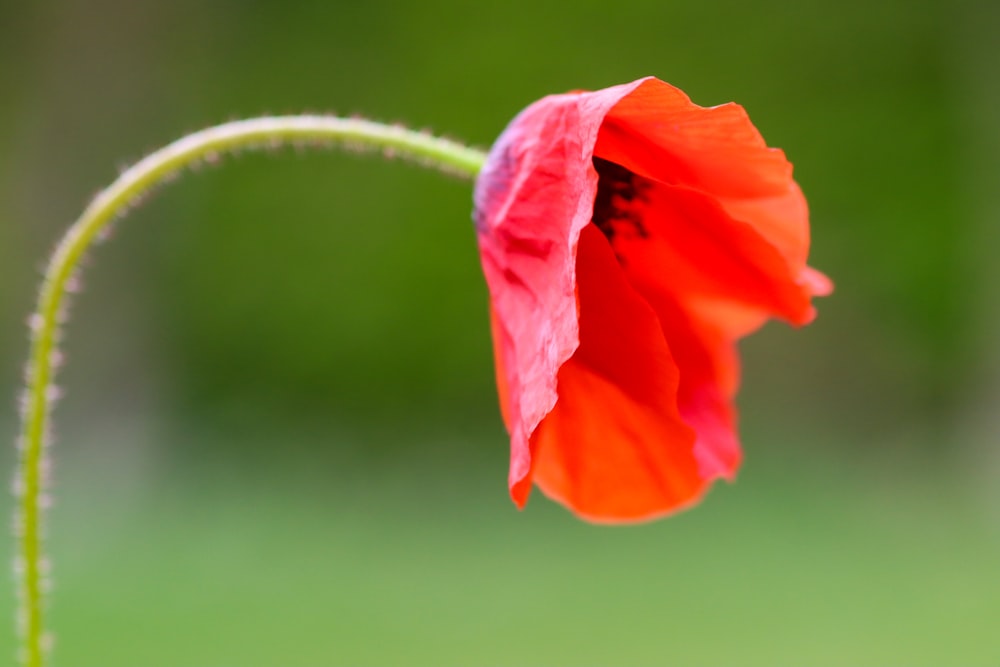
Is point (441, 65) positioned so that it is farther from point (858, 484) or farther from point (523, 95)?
point (858, 484)

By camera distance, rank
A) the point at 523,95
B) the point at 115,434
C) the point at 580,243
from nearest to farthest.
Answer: the point at 580,243, the point at 115,434, the point at 523,95

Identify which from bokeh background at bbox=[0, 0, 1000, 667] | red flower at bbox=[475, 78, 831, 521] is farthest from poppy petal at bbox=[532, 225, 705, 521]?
bokeh background at bbox=[0, 0, 1000, 667]

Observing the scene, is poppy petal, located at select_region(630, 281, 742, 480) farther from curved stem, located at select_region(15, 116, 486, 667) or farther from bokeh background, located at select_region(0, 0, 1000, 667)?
bokeh background, located at select_region(0, 0, 1000, 667)

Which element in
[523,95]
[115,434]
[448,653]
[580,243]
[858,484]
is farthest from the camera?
[523,95]

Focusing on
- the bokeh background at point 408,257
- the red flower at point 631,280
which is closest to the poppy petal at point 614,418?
the red flower at point 631,280

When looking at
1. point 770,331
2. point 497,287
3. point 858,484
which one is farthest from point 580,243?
point 770,331

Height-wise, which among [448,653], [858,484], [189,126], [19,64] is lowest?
[858,484]

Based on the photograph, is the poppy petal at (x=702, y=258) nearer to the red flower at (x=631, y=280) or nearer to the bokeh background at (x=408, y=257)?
the red flower at (x=631, y=280)
